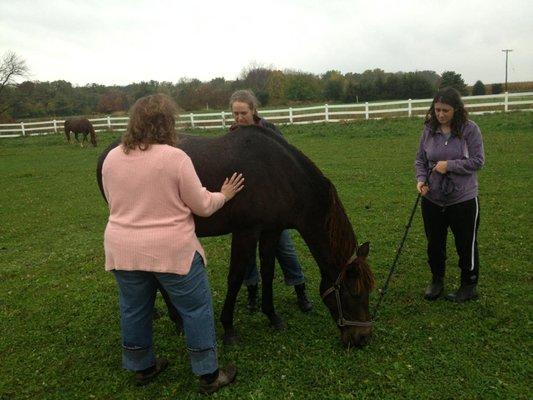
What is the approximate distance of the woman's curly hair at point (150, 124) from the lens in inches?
97.7

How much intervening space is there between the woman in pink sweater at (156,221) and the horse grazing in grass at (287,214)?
646 millimetres

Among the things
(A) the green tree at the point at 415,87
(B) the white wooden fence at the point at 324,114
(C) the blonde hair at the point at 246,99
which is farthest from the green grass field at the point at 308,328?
(A) the green tree at the point at 415,87

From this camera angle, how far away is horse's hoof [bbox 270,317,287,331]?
12.8ft

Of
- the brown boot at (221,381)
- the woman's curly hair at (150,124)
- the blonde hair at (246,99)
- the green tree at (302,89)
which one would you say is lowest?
the brown boot at (221,381)

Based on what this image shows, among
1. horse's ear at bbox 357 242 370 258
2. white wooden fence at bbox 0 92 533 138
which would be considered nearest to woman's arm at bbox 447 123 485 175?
horse's ear at bbox 357 242 370 258

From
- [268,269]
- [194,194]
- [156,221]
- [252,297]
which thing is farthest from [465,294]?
[156,221]

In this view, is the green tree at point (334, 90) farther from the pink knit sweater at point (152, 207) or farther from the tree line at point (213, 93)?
the pink knit sweater at point (152, 207)

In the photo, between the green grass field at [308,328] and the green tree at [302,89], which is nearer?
the green grass field at [308,328]

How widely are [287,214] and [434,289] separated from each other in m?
1.95

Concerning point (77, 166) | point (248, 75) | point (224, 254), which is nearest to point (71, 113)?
point (248, 75)

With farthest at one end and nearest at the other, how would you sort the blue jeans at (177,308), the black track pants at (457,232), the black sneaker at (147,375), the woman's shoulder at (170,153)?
the black track pants at (457,232)
the black sneaker at (147,375)
the blue jeans at (177,308)
the woman's shoulder at (170,153)

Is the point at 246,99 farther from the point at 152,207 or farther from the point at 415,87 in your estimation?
the point at 415,87

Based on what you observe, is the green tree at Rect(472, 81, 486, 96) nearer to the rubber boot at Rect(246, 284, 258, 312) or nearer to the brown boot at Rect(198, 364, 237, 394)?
the rubber boot at Rect(246, 284, 258, 312)

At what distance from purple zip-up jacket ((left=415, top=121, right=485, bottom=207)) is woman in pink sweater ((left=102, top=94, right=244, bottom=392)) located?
2.31 m
